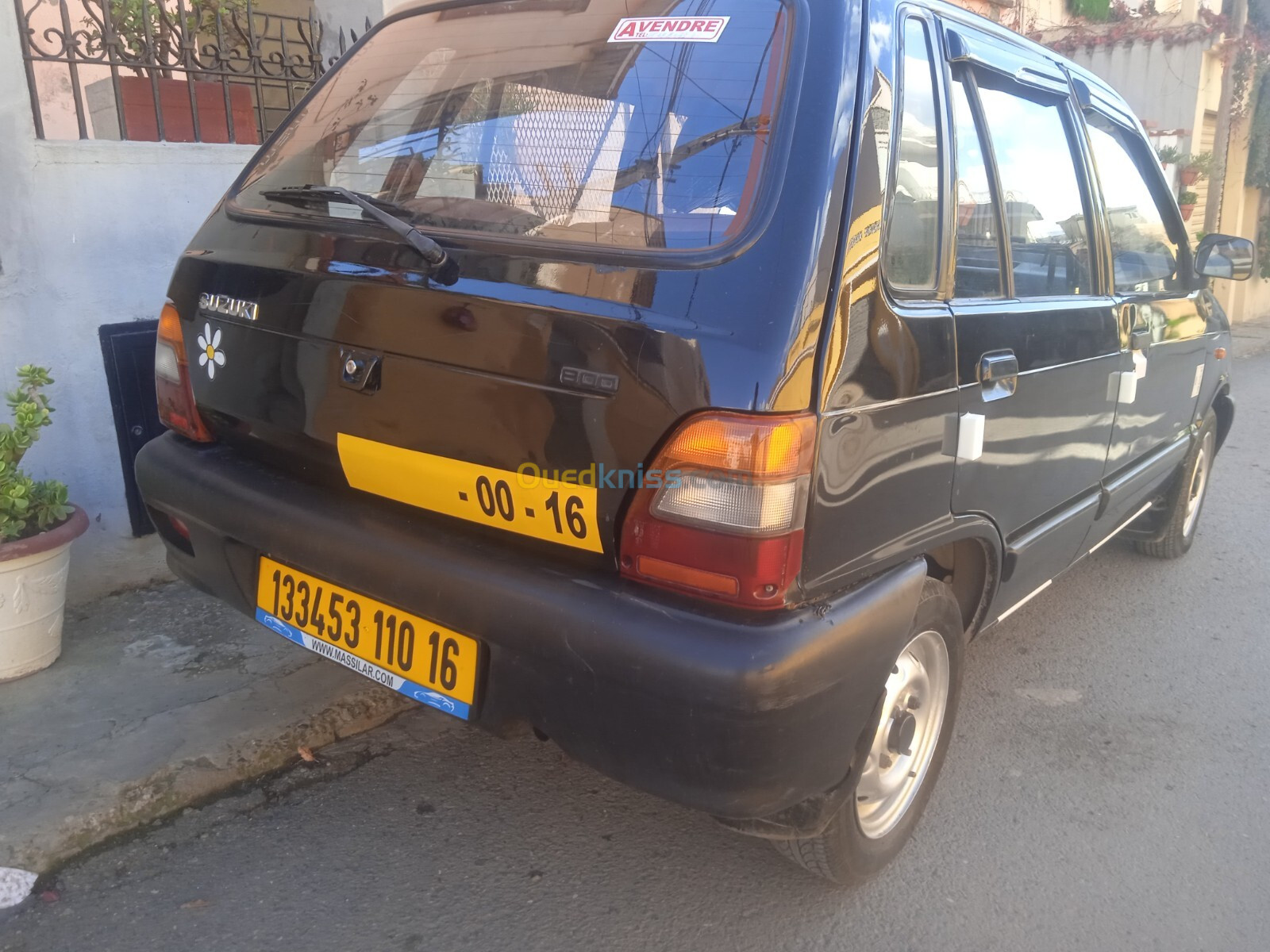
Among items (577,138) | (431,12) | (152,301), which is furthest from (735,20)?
(152,301)

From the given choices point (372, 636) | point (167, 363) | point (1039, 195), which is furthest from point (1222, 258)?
point (167, 363)

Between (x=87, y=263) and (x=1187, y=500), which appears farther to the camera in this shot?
(x=1187, y=500)

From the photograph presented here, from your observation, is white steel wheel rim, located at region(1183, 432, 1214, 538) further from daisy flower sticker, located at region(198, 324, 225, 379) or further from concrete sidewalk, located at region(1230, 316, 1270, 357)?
concrete sidewalk, located at region(1230, 316, 1270, 357)

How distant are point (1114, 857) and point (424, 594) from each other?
186 centimetres

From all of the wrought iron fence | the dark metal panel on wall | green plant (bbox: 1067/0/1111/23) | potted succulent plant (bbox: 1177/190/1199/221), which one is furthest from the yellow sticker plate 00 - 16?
green plant (bbox: 1067/0/1111/23)

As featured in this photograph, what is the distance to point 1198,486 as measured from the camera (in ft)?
15.1

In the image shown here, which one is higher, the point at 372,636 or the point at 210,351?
the point at 210,351

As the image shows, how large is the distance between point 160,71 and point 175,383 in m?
1.79

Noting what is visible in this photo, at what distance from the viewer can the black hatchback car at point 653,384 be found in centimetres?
172

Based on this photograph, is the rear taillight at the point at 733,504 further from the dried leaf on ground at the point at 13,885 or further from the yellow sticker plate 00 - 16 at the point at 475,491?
the dried leaf on ground at the point at 13,885

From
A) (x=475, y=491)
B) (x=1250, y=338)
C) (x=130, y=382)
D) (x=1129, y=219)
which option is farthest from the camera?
(x=1250, y=338)

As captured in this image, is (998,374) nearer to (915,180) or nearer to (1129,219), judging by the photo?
(915,180)

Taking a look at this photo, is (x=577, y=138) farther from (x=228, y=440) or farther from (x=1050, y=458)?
(x=1050, y=458)

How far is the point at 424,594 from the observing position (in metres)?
1.93
